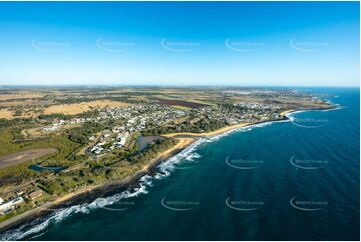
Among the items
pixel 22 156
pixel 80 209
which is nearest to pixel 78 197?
pixel 80 209

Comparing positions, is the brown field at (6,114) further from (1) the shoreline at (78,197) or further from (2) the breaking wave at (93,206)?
(2) the breaking wave at (93,206)

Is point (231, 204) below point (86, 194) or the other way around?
the other way around

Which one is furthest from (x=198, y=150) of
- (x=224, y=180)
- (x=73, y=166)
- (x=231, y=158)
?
(x=73, y=166)

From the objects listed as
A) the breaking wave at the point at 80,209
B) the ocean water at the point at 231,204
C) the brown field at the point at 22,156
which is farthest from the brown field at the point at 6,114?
the ocean water at the point at 231,204

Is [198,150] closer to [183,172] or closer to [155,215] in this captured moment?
[183,172]

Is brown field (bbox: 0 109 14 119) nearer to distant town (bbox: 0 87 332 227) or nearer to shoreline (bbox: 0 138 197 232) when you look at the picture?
distant town (bbox: 0 87 332 227)

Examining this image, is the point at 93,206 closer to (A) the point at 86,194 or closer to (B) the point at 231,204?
(A) the point at 86,194

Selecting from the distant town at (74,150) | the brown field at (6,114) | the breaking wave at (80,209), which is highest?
the brown field at (6,114)
